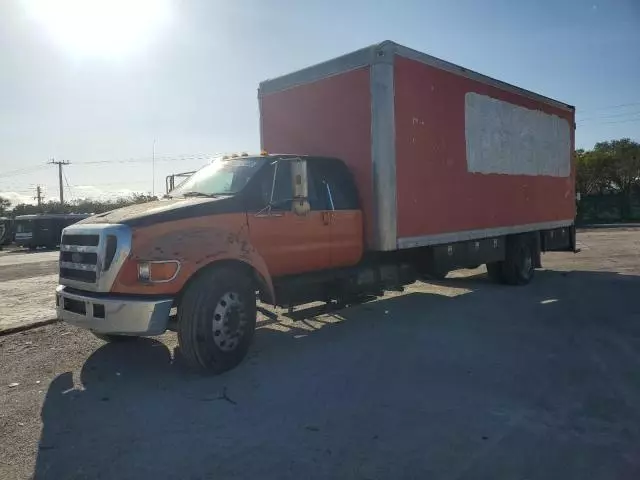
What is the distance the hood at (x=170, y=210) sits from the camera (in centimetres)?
501

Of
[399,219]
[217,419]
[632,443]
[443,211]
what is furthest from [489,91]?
[217,419]

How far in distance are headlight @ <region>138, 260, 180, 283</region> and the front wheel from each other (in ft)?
0.93

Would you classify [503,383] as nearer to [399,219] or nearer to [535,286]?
[399,219]

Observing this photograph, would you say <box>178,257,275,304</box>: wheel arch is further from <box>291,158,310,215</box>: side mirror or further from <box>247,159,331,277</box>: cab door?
<box>291,158,310,215</box>: side mirror

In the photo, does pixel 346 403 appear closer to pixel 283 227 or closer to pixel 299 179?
pixel 283 227

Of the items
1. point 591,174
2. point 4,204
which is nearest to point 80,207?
point 4,204

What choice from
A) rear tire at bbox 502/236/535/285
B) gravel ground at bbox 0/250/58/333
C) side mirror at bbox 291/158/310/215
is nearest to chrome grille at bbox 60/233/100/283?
side mirror at bbox 291/158/310/215

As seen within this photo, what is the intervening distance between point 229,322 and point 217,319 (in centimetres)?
15

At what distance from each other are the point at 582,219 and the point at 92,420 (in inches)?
1506

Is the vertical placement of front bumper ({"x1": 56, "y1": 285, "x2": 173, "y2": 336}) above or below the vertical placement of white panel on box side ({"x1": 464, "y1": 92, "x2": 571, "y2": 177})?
below

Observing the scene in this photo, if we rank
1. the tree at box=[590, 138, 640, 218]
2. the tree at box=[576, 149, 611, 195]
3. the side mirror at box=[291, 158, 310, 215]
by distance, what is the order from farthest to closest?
the tree at box=[576, 149, 611, 195]
the tree at box=[590, 138, 640, 218]
the side mirror at box=[291, 158, 310, 215]

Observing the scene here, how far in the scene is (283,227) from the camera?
609cm

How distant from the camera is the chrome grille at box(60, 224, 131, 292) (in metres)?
4.84

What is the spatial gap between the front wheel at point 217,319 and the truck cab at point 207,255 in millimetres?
10
